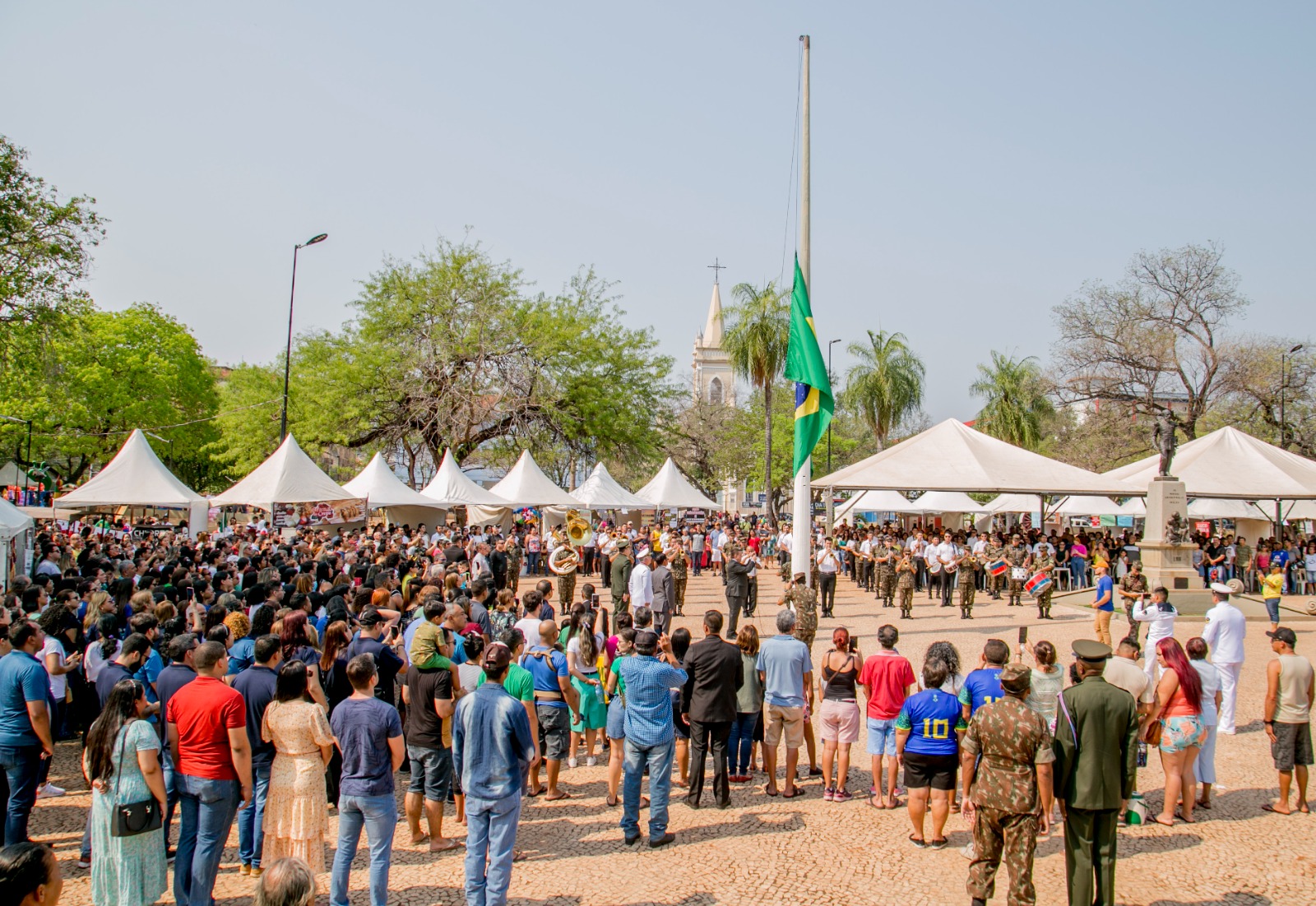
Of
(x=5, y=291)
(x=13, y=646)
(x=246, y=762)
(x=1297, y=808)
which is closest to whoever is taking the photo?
(x=246, y=762)

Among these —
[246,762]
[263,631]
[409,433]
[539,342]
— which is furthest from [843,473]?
[246,762]

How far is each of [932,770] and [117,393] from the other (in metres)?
46.2

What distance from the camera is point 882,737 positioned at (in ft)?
21.8

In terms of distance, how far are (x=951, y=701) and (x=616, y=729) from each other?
2615 millimetres

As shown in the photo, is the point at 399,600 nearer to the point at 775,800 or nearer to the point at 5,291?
the point at 775,800

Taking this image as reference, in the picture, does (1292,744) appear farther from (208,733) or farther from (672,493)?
(672,493)

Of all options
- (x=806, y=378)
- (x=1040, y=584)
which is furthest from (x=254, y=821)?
(x=1040, y=584)

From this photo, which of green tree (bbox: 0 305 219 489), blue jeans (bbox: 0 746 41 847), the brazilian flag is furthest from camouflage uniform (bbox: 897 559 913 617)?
green tree (bbox: 0 305 219 489)

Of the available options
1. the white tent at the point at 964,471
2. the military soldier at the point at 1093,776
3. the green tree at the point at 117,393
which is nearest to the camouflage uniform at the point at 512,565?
the white tent at the point at 964,471

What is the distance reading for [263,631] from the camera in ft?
22.5

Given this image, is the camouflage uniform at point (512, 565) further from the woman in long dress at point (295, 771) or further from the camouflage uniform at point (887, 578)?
the woman in long dress at point (295, 771)

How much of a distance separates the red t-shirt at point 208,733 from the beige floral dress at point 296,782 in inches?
8.3

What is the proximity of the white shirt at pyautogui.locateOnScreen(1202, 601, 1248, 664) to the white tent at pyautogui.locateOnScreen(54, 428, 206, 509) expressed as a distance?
63.3 feet

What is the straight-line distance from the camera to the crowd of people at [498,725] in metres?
4.74
